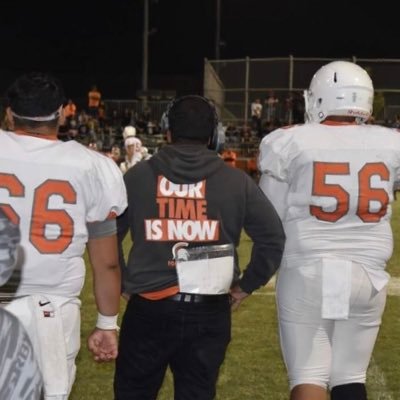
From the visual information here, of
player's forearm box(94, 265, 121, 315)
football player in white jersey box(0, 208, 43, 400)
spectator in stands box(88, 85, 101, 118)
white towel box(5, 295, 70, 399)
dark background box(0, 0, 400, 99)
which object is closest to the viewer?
football player in white jersey box(0, 208, 43, 400)

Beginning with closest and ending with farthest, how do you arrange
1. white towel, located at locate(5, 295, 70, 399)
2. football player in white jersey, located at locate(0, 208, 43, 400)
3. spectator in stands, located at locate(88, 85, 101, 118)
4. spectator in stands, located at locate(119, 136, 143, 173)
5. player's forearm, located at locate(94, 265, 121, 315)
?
football player in white jersey, located at locate(0, 208, 43, 400)
white towel, located at locate(5, 295, 70, 399)
player's forearm, located at locate(94, 265, 121, 315)
spectator in stands, located at locate(119, 136, 143, 173)
spectator in stands, located at locate(88, 85, 101, 118)

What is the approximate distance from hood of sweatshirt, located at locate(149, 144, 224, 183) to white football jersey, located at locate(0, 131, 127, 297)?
1.04ft

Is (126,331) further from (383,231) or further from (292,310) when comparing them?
(383,231)

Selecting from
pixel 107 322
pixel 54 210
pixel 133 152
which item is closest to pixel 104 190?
pixel 54 210

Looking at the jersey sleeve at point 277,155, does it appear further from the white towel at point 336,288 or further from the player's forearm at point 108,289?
the player's forearm at point 108,289

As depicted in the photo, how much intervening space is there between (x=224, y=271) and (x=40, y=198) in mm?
791

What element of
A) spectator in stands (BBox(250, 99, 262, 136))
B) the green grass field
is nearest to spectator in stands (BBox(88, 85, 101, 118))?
spectator in stands (BBox(250, 99, 262, 136))

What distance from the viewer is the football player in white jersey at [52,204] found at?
2.67m

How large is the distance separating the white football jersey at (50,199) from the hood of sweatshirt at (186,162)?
32cm

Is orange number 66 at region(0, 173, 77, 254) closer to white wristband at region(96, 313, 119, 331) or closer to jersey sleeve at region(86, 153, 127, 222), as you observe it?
jersey sleeve at region(86, 153, 127, 222)

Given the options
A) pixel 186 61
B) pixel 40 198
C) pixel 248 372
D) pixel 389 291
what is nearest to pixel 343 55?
pixel 186 61

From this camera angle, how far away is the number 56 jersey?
123 inches

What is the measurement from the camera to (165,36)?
3750 centimetres

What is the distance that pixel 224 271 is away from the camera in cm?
310
